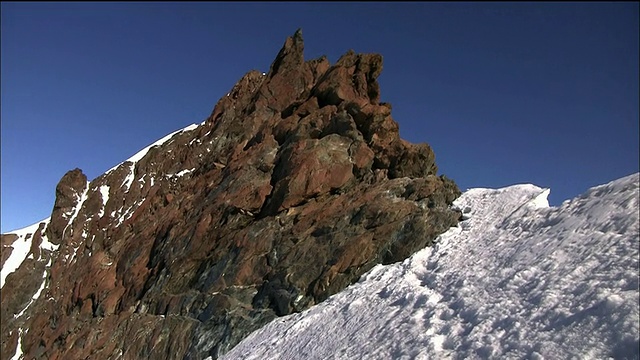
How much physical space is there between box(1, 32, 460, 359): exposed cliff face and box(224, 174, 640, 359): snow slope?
2.52 meters

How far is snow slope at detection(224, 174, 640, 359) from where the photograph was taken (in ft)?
37.2

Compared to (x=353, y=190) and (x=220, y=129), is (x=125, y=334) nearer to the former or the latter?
(x=353, y=190)

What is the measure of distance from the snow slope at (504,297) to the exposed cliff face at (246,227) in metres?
2.52

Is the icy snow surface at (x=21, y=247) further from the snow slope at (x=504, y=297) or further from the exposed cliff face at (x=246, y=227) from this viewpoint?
the snow slope at (x=504, y=297)

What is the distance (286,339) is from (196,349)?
6.99 m

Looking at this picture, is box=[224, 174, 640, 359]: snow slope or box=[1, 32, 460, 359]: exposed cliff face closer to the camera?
box=[224, 174, 640, 359]: snow slope

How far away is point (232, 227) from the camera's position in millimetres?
29109

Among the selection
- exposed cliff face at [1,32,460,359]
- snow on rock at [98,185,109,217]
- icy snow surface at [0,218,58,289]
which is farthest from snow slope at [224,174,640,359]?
icy snow surface at [0,218,58,289]

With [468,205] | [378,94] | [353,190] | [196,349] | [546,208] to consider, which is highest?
[378,94]

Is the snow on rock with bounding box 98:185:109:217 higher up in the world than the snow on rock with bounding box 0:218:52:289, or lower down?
higher up

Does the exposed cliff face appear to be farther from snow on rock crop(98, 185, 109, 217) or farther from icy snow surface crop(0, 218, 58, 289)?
icy snow surface crop(0, 218, 58, 289)

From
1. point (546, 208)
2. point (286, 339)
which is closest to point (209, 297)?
point (286, 339)

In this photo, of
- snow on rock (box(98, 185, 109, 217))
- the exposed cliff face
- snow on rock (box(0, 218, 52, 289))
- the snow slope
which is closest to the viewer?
the snow slope

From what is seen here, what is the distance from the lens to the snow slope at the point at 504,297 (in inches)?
446
